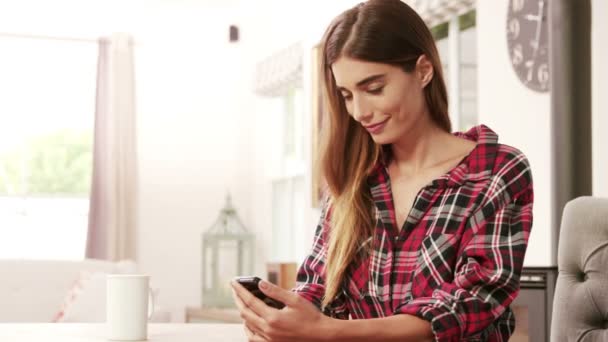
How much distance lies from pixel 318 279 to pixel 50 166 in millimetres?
6122

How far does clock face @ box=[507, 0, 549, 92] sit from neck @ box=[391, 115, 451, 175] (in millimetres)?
2181

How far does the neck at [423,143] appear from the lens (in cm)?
141

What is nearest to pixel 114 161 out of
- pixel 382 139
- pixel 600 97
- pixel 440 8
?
pixel 440 8

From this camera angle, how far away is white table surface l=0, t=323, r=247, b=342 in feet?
5.14

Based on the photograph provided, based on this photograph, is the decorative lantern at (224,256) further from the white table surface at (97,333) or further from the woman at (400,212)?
the woman at (400,212)

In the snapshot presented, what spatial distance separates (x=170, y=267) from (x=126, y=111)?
128 cm

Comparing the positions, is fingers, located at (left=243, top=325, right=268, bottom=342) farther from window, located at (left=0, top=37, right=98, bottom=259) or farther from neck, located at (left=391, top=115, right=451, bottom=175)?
window, located at (left=0, top=37, right=98, bottom=259)

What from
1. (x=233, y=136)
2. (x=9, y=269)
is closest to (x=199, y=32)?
(x=233, y=136)

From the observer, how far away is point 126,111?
7219 mm

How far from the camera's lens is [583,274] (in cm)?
151

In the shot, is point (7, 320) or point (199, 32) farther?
point (199, 32)

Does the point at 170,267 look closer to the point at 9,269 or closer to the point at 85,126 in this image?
the point at 85,126

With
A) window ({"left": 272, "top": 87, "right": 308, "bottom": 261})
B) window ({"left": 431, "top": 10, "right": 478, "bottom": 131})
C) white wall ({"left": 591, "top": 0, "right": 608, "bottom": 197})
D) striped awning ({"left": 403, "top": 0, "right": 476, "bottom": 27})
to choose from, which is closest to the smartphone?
white wall ({"left": 591, "top": 0, "right": 608, "bottom": 197})

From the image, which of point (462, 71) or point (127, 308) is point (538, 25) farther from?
point (127, 308)
